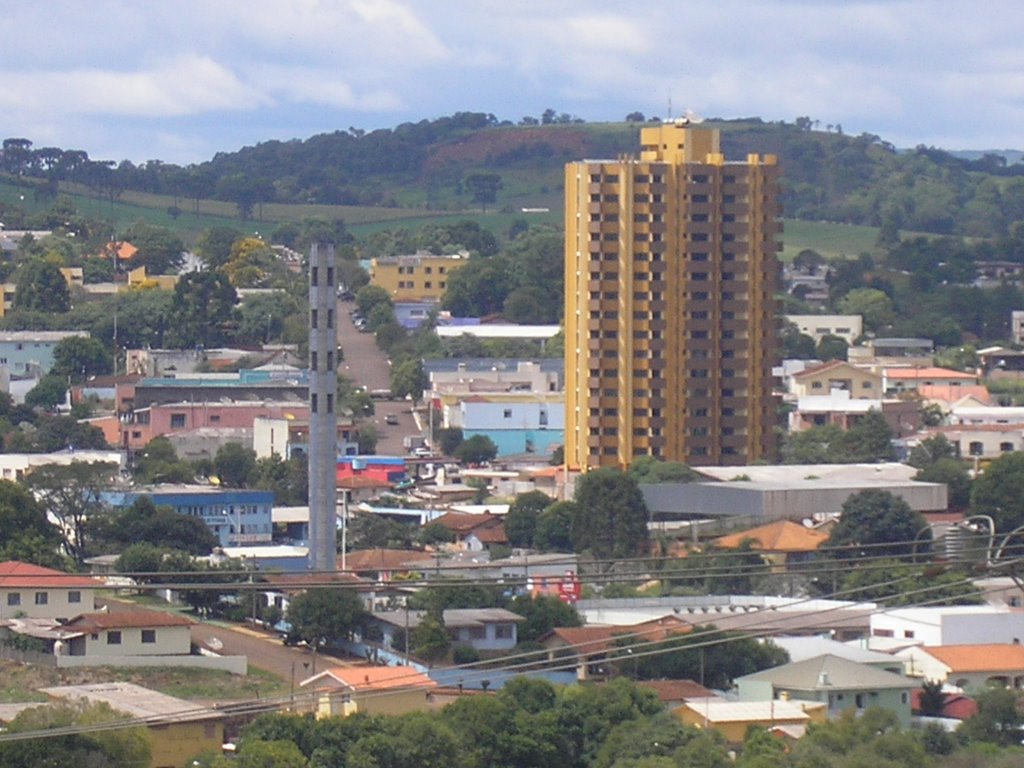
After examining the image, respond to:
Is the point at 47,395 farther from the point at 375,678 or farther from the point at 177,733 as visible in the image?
the point at 177,733

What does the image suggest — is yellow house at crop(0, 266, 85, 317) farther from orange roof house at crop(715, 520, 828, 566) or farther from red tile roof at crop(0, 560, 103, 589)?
red tile roof at crop(0, 560, 103, 589)

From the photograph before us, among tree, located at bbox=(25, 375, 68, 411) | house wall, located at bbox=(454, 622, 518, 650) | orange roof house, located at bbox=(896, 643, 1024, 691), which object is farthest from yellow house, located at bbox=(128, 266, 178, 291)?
orange roof house, located at bbox=(896, 643, 1024, 691)

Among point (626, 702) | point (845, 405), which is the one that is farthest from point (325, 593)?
point (845, 405)

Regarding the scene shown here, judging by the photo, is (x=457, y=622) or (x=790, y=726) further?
(x=457, y=622)

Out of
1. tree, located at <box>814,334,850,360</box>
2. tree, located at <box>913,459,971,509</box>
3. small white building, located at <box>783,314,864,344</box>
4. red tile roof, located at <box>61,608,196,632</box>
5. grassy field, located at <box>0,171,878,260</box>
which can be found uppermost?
grassy field, located at <box>0,171,878,260</box>

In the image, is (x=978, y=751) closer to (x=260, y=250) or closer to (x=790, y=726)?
(x=790, y=726)

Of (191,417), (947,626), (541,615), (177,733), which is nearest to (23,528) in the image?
(541,615)
